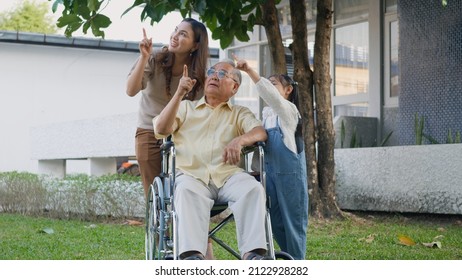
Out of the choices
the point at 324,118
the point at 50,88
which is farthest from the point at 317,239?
the point at 50,88

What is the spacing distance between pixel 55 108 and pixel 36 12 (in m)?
25.0

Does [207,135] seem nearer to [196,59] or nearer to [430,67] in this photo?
[196,59]

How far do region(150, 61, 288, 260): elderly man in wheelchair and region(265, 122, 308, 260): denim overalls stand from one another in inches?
3.7

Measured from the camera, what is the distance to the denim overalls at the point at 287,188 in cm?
421

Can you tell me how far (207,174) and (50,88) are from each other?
1732 cm

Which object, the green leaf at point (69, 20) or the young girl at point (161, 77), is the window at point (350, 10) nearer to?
the green leaf at point (69, 20)

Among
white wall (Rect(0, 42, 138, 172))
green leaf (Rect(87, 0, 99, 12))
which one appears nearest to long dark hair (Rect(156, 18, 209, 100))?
green leaf (Rect(87, 0, 99, 12))

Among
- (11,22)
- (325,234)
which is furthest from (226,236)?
(11,22)

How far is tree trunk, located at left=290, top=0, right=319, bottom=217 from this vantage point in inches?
335

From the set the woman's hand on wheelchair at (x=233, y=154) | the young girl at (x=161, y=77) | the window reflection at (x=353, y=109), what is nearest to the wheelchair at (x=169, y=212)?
the woman's hand on wheelchair at (x=233, y=154)

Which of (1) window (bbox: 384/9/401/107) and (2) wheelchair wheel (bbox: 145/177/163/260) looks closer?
(2) wheelchair wheel (bbox: 145/177/163/260)

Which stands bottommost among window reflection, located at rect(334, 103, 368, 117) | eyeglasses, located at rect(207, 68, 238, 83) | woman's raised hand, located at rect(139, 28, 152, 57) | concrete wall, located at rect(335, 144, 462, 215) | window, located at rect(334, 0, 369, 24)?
concrete wall, located at rect(335, 144, 462, 215)

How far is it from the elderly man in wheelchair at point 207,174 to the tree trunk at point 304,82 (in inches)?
163

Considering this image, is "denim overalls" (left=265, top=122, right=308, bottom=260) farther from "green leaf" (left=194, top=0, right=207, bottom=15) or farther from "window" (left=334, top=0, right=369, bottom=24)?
"window" (left=334, top=0, right=369, bottom=24)
